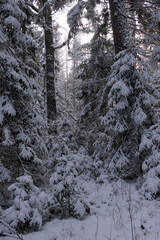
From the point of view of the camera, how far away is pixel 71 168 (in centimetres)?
459

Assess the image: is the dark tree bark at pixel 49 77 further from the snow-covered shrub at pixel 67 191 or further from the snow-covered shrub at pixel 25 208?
the snow-covered shrub at pixel 25 208

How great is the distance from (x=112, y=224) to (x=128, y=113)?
3696 mm

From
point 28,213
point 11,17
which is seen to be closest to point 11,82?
point 11,17

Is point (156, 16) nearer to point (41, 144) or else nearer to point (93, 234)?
point (41, 144)

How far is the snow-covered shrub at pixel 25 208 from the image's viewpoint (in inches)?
143

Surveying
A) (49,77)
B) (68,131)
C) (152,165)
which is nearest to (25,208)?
(152,165)

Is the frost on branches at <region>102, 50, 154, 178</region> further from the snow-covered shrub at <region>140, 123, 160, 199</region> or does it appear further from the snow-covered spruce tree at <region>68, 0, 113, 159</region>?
the snow-covered spruce tree at <region>68, 0, 113, 159</region>

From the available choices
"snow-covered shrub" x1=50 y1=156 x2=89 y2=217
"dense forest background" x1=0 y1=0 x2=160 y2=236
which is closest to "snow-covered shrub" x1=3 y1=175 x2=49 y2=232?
"dense forest background" x1=0 y1=0 x2=160 y2=236

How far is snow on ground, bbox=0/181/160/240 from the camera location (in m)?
3.34

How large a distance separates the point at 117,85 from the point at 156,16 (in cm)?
394

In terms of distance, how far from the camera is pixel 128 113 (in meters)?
6.45

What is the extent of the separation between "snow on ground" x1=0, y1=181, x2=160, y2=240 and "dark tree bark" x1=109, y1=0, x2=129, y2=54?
214 inches

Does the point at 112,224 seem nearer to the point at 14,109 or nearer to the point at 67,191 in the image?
the point at 67,191

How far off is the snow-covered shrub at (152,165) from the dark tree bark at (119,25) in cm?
361
